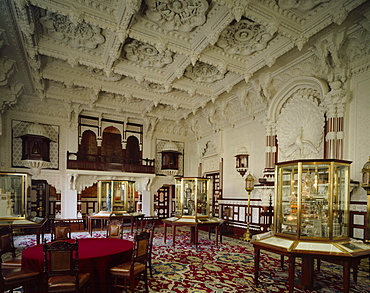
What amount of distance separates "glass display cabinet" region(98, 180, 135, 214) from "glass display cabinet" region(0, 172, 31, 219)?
308 centimetres

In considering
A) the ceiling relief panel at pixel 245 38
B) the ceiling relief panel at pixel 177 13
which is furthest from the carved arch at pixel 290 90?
the ceiling relief panel at pixel 177 13

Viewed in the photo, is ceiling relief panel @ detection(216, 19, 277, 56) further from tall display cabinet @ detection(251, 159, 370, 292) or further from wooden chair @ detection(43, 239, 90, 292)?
wooden chair @ detection(43, 239, 90, 292)

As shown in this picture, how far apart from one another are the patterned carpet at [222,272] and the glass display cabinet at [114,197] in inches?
126

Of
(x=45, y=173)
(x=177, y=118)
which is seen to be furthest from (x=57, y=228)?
(x=177, y=118)

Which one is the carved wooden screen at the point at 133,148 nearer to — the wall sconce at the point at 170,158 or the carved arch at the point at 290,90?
the wall sconce at the point at 170,158

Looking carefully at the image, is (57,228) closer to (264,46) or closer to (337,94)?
(264,46)

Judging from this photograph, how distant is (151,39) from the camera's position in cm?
639

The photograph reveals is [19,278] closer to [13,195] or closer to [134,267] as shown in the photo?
[134,267]

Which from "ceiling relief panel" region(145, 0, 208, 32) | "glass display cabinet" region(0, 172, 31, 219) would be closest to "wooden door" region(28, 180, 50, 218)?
"glass display cabinet" region(0, 172, 31, 219)

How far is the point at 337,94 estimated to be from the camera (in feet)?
21.0

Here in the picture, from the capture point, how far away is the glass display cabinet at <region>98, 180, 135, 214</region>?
10.1 meters

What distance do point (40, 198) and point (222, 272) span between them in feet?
30.6

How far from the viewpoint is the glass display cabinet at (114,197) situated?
10078 mm

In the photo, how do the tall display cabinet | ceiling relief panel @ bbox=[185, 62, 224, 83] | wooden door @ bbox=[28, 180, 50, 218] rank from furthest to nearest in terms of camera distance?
wooden door @ bbox=[28, 180, 50, 218] < ceiling relief panel @ bbox=[185, 62, 224, 83] < the tall display cabinet
